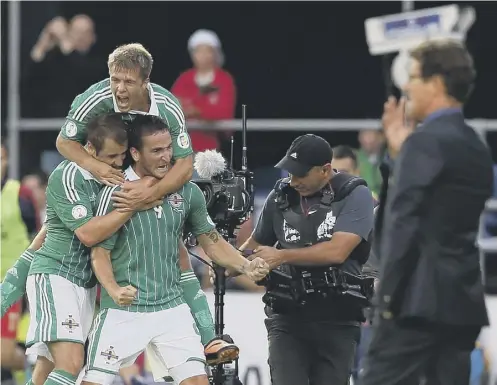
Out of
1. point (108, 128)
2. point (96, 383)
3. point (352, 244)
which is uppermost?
point (108, 128)

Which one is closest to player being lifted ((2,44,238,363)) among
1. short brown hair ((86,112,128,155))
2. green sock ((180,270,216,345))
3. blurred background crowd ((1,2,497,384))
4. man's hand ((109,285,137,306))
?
green sock ((180,270,216,345))

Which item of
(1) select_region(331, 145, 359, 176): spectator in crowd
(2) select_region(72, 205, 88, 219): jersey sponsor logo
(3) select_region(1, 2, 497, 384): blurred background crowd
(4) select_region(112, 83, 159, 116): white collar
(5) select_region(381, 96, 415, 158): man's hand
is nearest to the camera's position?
(5) select_region(381, 96, 415, 158): man's hand

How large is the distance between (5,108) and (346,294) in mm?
5638

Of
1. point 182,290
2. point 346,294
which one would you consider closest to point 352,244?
point 346,294

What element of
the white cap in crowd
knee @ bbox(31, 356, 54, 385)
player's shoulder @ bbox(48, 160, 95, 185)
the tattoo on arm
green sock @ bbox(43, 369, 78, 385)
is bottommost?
knee @ bbox(31, 356, 54, 385)

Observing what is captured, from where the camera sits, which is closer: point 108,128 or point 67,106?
point 108,128

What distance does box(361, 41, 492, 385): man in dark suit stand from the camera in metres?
6.92

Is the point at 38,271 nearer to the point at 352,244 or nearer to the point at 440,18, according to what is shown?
the point at 352,244

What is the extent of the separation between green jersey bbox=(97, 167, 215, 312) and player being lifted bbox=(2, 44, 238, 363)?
0.32ft

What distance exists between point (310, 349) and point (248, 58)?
5.35m

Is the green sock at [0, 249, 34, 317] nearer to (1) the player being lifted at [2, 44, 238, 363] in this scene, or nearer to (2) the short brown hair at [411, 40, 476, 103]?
(1) the player being lifted at [2, 44, 238, 363]

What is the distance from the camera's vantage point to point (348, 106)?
14383 millimetres

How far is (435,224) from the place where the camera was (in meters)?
7.00

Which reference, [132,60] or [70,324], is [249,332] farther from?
[132,60]
